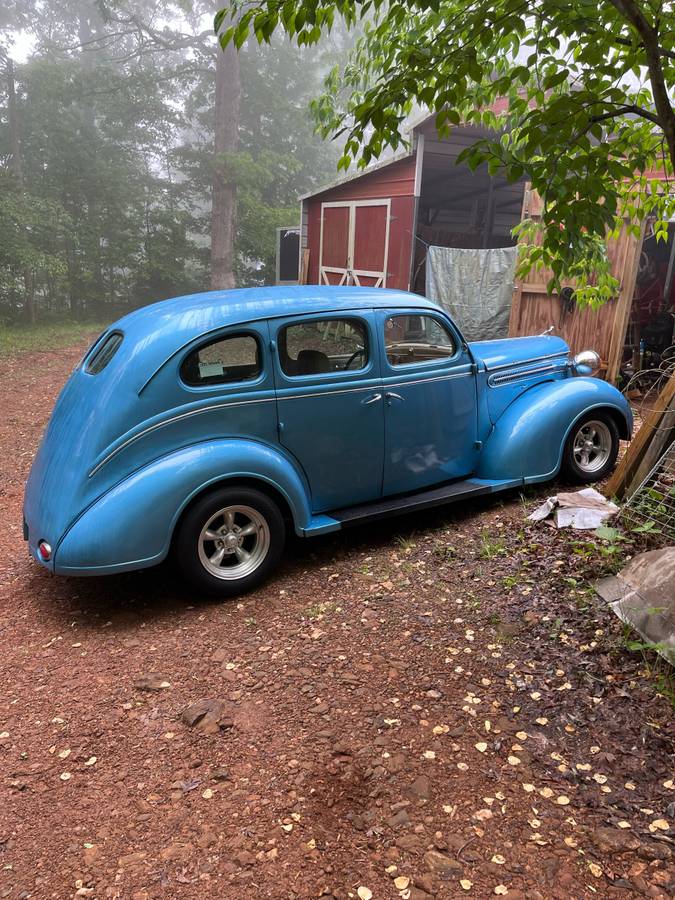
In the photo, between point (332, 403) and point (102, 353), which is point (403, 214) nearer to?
point (332, 403)

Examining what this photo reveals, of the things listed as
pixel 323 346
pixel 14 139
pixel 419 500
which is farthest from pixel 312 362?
pixel 14 139

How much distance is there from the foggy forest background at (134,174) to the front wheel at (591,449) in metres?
17.4

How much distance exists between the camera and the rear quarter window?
424 centimetres

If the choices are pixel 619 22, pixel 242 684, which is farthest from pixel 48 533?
pixel 619 22

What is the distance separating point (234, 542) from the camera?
4.20 m

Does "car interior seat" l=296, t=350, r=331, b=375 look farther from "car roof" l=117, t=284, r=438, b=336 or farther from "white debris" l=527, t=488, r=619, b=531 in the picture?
"white debris" l=527, t=488, r=619, b=531

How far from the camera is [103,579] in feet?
15.0

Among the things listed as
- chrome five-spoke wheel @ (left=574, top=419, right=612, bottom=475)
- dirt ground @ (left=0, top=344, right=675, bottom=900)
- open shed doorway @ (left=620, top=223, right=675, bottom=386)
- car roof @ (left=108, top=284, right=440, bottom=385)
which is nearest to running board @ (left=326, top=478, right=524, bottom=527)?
dirt ground @ (left=0, top=344, right=675, bottom=900)

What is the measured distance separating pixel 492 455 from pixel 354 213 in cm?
1034

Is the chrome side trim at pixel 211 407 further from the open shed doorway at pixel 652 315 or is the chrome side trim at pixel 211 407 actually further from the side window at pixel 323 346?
the open shed doorway at pixel 652 315

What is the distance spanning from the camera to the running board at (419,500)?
4672 mm

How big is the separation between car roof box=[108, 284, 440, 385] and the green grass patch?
1241cm

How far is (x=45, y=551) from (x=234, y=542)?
3.64 feet

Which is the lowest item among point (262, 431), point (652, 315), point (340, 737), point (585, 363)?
point (340, 737)
